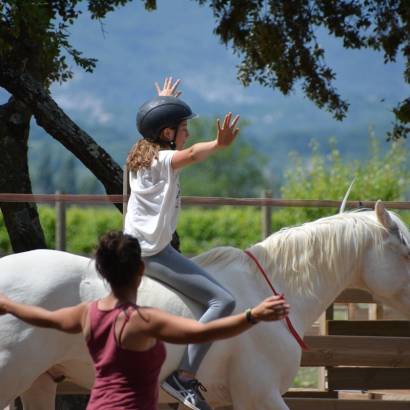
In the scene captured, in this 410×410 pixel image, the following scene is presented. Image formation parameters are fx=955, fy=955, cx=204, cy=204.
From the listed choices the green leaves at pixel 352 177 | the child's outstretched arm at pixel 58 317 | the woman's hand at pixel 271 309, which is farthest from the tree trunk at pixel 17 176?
the green leaves at pixel 352 177

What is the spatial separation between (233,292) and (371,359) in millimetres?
2301

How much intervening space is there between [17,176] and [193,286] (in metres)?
3.07

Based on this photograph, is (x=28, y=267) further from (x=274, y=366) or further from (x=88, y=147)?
(x=88, y=147)

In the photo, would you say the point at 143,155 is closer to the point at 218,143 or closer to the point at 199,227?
the point at 218,143

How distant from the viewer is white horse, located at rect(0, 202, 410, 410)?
492cm

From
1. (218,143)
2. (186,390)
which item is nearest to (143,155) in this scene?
(218,143)

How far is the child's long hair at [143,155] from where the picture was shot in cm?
508

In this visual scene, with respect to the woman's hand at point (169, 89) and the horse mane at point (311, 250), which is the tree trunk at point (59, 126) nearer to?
the woman's hand at point (169, 89)

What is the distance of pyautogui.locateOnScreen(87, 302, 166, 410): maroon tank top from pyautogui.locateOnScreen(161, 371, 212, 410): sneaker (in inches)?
60.4

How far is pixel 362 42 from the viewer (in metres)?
9.47

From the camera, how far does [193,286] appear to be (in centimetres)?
505

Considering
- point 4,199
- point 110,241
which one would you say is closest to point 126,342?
point 110,241

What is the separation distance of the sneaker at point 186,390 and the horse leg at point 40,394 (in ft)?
2.49

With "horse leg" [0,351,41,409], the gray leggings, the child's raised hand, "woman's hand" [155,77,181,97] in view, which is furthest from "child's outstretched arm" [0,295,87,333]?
"woman's hand" [155,77,181,97]
